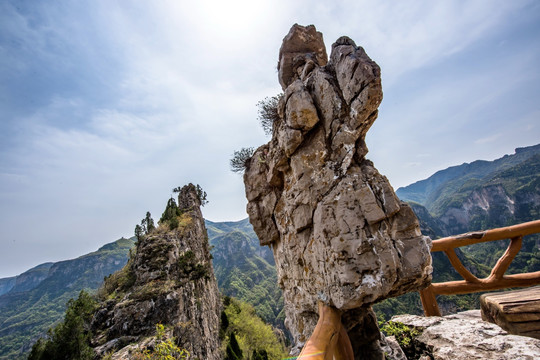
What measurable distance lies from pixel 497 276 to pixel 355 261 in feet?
17.7

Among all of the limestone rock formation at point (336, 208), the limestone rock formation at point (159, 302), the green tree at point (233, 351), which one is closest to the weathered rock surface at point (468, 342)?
the limestone rock formation at point (336, 208)

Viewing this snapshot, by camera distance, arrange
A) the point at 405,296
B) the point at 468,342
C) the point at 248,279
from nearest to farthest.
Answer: the point at 468,342 → the point at 405,296 → the point at 248,279

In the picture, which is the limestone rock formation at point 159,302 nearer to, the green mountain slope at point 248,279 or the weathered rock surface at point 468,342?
the weathered rock surface at point 468,342

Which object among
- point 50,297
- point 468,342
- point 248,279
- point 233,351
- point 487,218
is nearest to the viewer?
point 468,342

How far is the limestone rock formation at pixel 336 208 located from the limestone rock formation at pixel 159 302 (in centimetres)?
1350

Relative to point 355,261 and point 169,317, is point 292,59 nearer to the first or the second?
point 355,261

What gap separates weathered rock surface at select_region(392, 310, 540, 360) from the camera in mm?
4113

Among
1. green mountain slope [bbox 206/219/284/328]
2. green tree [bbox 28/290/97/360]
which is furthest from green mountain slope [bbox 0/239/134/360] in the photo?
green tree [bbox 28/290/97/360]

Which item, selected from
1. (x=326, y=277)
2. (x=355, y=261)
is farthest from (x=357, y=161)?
(x=326, y=277)

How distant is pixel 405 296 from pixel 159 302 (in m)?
77.1

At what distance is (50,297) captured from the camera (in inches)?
5620

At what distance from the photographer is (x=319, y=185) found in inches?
274

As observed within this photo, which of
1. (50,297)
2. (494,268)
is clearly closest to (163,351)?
(494,268)

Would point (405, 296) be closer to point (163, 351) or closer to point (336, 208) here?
point (336, 208)
